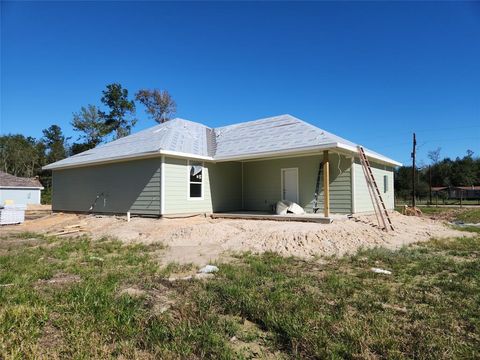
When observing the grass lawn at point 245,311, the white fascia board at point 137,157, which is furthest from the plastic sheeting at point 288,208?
the grass lawn at point 245,311

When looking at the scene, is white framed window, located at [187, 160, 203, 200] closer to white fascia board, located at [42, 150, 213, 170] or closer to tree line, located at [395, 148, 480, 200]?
white fascia board, located at [42, 150, 213, 170]

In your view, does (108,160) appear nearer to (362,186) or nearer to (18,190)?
(362,186)

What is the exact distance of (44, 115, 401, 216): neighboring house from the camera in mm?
13477

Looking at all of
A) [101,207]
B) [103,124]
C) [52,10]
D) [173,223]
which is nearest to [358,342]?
[173,223]

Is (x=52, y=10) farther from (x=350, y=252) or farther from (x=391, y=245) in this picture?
(x=391, y=245)

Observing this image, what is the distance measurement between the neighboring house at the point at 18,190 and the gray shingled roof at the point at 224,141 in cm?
2011

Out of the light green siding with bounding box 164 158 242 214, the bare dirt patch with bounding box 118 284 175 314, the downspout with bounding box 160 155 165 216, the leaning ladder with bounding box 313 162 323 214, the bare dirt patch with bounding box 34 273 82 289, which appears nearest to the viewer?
the bare dirt patch with bounding box 118 284 175 314

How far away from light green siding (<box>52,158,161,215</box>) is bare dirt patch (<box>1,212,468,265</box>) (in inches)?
41.5

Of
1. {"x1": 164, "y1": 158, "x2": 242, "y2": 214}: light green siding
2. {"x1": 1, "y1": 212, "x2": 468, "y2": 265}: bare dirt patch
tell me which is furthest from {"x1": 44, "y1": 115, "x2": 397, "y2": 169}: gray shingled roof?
{"x1": 1, "y1": 212, "x2": 468, "y2": 265}: bare dirt patch

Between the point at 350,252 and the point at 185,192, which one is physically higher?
the point at 185,192

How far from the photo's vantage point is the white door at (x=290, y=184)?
1466 centimetres

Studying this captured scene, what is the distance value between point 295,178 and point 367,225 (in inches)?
157

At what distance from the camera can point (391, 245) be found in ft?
31.0

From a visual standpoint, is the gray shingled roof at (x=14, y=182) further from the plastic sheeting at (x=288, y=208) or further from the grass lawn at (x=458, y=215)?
the grass lawn at (x=458, y=215)
